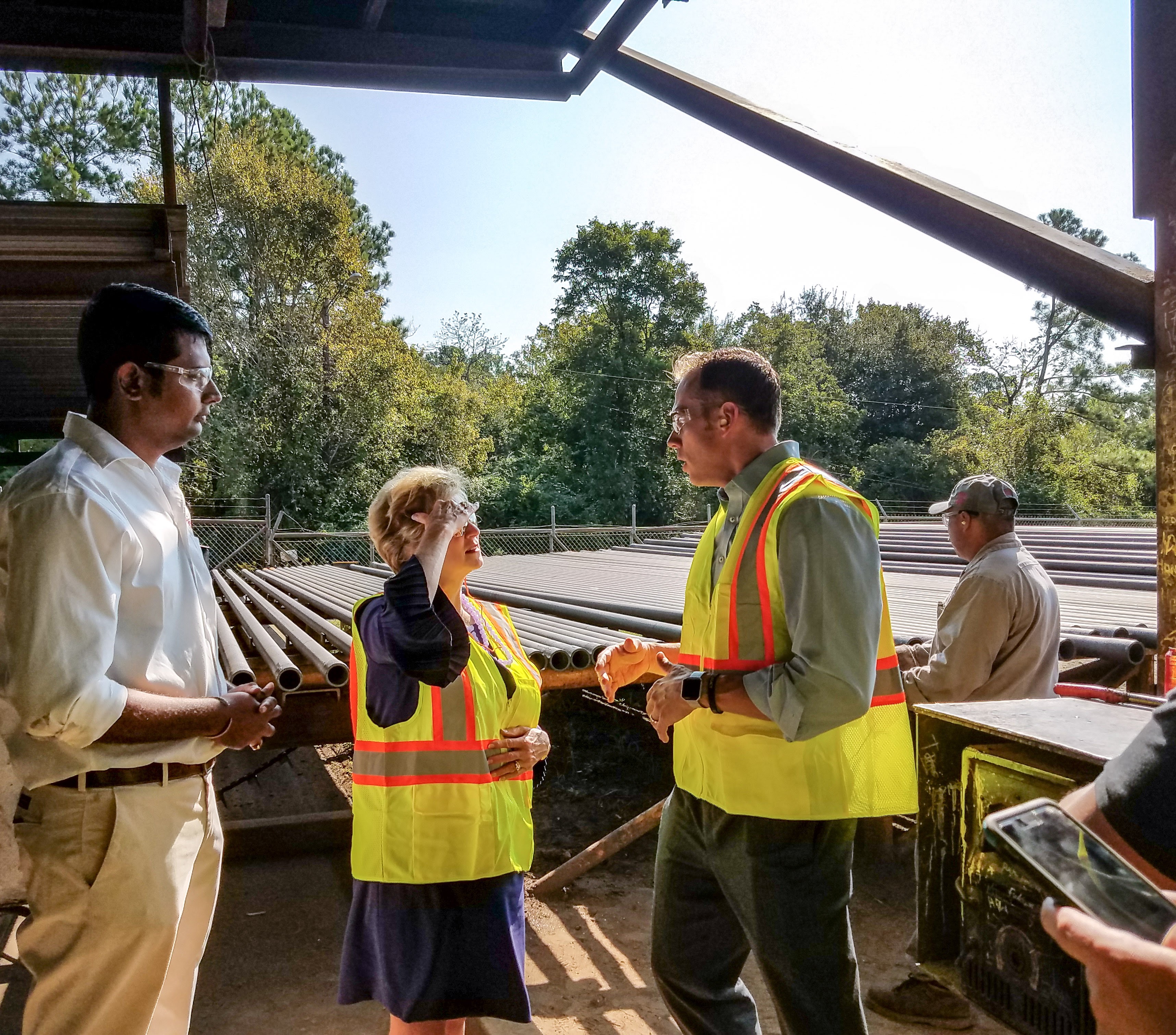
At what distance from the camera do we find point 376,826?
8.02 feet

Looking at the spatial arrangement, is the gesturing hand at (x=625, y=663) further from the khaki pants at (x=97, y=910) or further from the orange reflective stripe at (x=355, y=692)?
the khaki pants at (x=97, y=910)

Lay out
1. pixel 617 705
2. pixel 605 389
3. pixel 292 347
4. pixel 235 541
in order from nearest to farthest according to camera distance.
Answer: pixel 617 705
pixel 235 541
pixel 292 347
pixel 605 389

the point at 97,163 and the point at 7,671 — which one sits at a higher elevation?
the point at 97,163

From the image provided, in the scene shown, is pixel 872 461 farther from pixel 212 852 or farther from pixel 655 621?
pixel 212 852

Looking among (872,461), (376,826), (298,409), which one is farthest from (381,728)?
(872,461)

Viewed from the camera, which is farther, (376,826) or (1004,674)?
(1004,674)

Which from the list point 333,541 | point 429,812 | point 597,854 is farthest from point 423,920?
point 333,541

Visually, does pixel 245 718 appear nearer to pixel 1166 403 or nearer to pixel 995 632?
pixel 1166 403

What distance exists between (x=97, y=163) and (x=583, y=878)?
36113 mm

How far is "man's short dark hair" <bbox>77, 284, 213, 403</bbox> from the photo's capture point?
2240 mm

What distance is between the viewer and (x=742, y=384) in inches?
99.2

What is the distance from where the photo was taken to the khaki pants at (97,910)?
1961 millimetres

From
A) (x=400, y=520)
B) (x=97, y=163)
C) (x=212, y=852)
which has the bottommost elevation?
(x=212, y=852)

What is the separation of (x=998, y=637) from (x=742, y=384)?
1.82 metres
